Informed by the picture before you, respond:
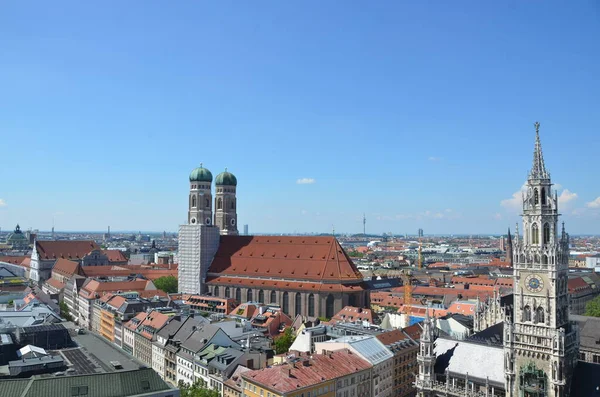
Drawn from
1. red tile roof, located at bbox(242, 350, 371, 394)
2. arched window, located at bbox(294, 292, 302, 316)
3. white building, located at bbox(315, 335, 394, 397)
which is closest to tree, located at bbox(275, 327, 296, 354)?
white building, located at bbox(315, 335, 394, 397)

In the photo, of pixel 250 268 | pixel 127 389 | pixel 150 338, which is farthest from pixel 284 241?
pixel 127 389

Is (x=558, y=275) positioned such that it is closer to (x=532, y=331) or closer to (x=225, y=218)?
(x=532, y=331)

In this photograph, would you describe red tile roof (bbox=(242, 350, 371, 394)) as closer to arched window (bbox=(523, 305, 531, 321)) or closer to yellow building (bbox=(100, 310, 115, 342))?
arched window (bbox=(523, 305, 531, 321))

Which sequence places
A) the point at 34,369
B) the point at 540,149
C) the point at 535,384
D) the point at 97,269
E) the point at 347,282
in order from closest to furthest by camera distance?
1. the point at 535,384
2. the point at 540,149
3. the point at 34,369
4. the point at 347,282
5. the point at 97,269

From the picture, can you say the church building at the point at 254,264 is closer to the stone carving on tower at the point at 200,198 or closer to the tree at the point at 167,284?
the stone carving on tower at the point at 200,198

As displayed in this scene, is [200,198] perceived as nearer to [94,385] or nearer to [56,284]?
[56,284]

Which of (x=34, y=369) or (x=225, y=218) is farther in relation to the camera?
(x=225, y=218)

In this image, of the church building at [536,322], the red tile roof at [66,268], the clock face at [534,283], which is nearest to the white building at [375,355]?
the church building at [536,322]
